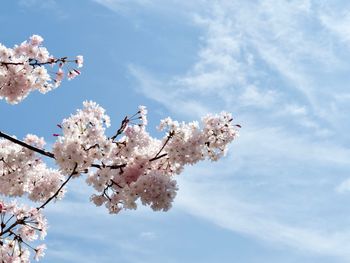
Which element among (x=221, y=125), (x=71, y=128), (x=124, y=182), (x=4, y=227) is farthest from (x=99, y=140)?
(x=4, y=227)

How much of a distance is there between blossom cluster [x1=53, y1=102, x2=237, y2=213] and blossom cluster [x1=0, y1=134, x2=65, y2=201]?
1.66m

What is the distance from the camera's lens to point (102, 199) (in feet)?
41.9

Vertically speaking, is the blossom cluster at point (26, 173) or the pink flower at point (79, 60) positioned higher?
the pink flower at point (79, 60)

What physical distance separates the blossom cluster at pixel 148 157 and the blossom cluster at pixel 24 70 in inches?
124

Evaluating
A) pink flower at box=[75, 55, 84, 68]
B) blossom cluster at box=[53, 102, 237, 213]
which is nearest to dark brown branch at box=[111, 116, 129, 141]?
blossom cluster at box=[53, 102, 237, 213]

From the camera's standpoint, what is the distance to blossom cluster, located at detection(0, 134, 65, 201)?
13.6 meters

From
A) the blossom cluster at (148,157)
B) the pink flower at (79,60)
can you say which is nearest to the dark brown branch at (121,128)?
the blossom cluster at (148,157)

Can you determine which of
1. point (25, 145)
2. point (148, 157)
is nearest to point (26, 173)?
point (25, 145)

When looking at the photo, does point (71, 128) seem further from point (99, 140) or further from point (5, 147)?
point (5, 147)

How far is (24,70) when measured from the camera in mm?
14180

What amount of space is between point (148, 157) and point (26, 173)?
3329 millimetres

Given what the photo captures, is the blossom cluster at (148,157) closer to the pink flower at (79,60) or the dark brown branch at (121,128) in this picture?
the dark brown branch at (121,128)

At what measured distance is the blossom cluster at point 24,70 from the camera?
555 inches

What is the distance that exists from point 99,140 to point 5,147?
4014mm
